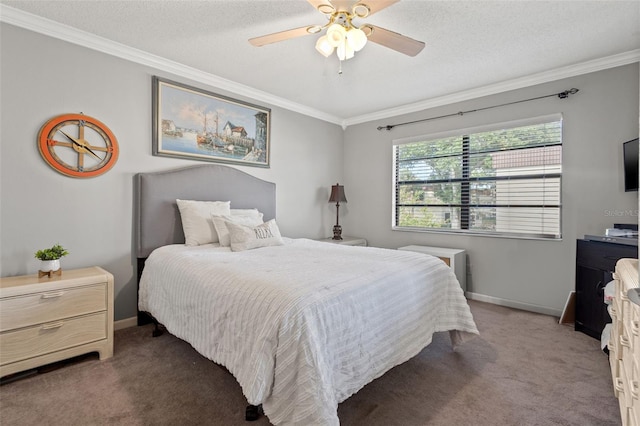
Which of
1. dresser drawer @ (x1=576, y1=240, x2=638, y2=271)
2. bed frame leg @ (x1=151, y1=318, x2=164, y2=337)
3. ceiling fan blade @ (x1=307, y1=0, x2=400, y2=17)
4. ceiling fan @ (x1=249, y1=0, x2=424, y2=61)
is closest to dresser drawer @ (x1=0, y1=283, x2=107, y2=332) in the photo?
bed frame leg @ (x1=151, y1=318, x2=164, y2=337)

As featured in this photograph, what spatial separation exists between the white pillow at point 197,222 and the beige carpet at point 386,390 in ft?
2.94

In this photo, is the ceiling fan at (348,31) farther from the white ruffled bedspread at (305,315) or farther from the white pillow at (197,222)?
the white pillow at (197,222)

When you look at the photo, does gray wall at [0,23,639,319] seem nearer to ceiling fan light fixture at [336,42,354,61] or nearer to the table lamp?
the table lamp

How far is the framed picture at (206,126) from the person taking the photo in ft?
9.96

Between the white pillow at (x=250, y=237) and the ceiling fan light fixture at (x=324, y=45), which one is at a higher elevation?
the ceiling fan light fixture at (x=324, y=45)

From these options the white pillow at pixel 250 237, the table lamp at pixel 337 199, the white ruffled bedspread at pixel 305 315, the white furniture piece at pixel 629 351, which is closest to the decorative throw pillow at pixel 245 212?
the white pillow at pixel 250 237

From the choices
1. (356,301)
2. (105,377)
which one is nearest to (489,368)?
(356,301)

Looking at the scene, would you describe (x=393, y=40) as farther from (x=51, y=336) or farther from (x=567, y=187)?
(x=51, y=336)

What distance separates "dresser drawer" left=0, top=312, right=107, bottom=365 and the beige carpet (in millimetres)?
168

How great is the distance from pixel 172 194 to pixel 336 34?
2.10 meters

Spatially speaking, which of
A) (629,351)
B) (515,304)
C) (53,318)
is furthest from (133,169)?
(515,304)

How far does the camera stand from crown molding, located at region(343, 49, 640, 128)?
281 centimetres

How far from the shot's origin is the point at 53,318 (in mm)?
2031

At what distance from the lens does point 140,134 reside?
2910 millimetres
